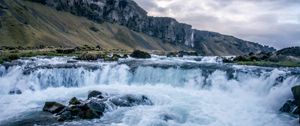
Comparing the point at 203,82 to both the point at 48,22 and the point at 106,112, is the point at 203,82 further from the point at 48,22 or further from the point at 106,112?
the point at 48,22

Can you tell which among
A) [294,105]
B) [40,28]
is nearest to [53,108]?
[294,105]

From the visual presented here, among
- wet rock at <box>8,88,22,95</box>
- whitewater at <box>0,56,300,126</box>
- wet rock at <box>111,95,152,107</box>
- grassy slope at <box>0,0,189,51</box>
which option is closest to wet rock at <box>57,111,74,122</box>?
whitewater at <box>0,56,300,126</box>

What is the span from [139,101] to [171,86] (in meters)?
12.4

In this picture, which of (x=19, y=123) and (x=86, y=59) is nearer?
(x=19, y=123)

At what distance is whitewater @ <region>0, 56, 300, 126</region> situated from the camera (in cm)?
2827

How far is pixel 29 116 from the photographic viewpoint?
2891 centimetres

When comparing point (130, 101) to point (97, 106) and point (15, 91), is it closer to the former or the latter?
point (97, 106)

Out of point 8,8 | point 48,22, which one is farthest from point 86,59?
point 48,22

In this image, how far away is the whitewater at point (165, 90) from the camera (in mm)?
28266

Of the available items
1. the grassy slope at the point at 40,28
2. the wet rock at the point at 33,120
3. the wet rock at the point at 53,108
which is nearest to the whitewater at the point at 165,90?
the wet rock at the point at 33,120

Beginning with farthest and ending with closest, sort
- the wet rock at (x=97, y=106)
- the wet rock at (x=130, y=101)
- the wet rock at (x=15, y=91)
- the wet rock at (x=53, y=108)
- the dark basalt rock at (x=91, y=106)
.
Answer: the wet rock at (x=15, y=91), the wet rock at (x=130, y=101), the wet rock at (x=53, y=108), the wet rock at (x=97, y=106), the dark basalt rock at (x=91, y=106)

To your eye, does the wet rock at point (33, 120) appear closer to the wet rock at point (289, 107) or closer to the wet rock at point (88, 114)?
the wet rock at point (88, 114)

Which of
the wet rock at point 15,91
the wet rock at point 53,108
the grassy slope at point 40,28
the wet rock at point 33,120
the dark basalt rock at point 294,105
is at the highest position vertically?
the grassy slope at point 40,28

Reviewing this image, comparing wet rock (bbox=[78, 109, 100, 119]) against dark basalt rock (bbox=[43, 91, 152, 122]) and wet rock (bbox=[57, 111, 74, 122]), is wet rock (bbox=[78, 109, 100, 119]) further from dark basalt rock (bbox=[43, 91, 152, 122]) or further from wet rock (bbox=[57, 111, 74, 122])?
wet rock (bbox=[57, 111, 74, 122])
